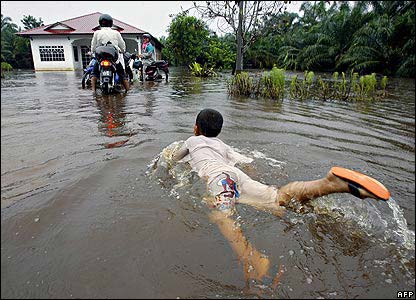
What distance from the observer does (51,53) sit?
77.2 feet

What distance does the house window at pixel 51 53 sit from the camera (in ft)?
76.8

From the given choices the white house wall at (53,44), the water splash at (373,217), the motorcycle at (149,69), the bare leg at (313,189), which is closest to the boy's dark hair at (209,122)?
the bare leg at (313,189)

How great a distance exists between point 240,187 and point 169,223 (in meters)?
0.66

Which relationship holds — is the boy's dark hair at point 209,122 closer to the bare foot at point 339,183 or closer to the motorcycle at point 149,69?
the bare foot at point 339,183

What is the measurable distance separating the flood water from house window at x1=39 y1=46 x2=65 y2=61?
22.5 metres

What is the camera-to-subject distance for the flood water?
1.45m

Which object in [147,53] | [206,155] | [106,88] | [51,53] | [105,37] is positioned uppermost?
[105,37]

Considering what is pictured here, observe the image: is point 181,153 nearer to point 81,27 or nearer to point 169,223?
point 169,223

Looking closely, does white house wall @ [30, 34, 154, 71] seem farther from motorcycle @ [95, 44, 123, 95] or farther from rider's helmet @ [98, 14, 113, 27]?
motorcycle @ [95, 44, 123, 95]

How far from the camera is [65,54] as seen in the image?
23578 mm

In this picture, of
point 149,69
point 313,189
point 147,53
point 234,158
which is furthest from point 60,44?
point 313,189

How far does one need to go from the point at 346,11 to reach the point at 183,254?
81.4 feet

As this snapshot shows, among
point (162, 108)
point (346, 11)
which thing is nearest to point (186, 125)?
point (162, 108)

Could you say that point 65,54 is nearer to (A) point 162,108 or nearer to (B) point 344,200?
(A) point 162,108
